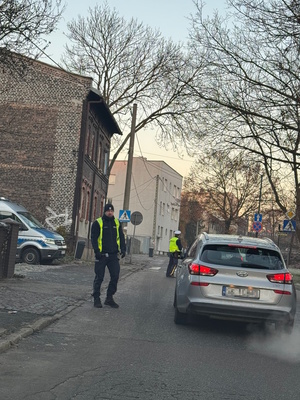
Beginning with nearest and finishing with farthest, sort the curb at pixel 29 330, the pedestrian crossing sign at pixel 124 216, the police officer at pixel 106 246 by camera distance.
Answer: the curb at pixel 29 330
the police officer at pixel 106 246
the pedestrian crossing sign at pixel 124 216

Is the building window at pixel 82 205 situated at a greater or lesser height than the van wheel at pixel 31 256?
greater

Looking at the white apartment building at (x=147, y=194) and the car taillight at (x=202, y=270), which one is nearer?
the car taillight at (x=202, y=270)

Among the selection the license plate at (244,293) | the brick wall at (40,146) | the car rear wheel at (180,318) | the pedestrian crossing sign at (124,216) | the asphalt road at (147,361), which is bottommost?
the asphalt road at (147,361)

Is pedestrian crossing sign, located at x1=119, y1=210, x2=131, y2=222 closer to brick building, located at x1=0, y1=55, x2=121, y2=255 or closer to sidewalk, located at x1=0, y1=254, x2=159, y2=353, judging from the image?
brick building, located at x1=0, y1=55, x2=121, y2=255

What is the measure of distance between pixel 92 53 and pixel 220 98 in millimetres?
19294

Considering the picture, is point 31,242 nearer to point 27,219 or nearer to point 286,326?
point 27,219

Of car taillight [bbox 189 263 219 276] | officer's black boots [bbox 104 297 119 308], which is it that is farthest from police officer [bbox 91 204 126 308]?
car taillight [bbox 189 263 219 276]

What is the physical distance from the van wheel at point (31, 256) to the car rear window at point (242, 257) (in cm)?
1435

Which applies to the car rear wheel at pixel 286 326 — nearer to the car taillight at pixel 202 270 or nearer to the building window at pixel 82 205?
the car taillight at pixel 202 270

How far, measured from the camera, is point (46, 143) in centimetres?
3316

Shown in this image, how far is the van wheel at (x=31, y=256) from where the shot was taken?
24000mm

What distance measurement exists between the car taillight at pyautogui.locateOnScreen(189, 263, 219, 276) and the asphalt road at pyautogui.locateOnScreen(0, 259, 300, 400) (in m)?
0.92

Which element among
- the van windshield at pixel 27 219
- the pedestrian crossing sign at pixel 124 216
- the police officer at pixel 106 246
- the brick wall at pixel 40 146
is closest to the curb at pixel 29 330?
the police officer at pixel 106 246

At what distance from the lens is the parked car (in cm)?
1003
